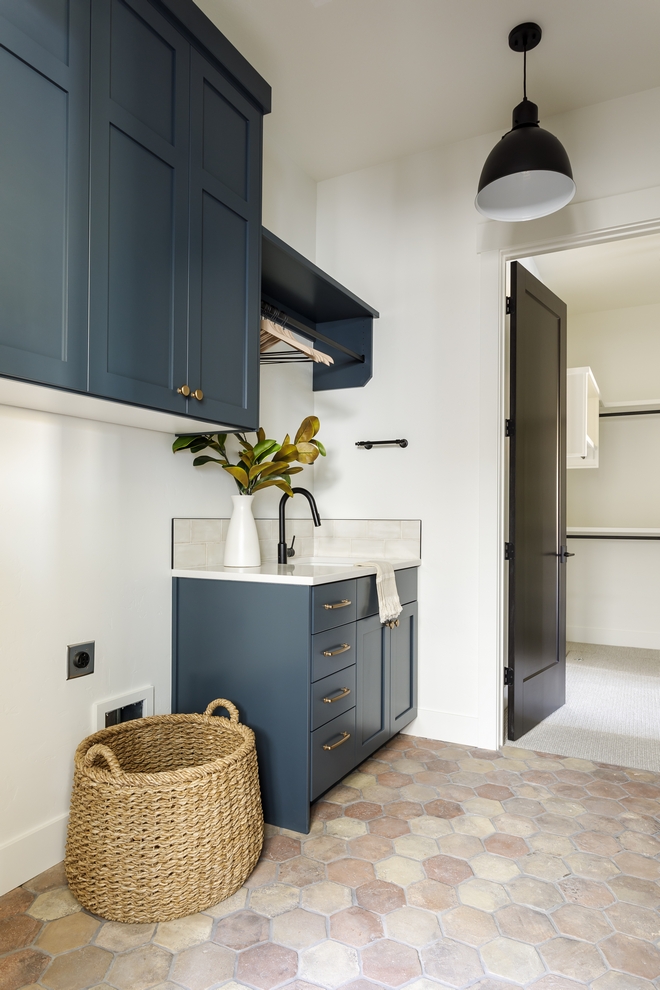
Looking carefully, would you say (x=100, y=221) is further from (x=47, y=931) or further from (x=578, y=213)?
(x=578, y=213)

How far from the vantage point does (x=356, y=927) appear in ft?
4.93

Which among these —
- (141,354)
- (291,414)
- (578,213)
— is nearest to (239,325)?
(141,354)

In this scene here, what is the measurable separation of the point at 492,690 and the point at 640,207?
82.7 inches

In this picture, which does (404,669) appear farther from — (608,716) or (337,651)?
(608,716)

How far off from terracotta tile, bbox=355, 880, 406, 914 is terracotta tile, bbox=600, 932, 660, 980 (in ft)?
1.61

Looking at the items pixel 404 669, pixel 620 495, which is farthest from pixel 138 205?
pixel 620 495

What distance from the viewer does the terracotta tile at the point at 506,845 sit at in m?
1.85

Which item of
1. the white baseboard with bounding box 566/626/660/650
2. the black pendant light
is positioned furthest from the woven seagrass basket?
the white baseboard with bounding box 566/626/660/650

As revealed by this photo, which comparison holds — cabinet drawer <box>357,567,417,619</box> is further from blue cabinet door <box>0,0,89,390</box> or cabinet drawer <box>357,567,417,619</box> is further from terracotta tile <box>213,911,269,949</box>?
blue cabinet door <box>0,0,89,390</box>

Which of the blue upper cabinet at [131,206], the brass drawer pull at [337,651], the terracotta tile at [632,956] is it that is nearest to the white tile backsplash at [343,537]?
the brass drawer pull at [337,651]

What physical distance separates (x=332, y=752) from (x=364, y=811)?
23cm

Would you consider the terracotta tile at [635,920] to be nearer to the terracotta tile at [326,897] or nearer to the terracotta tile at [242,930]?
the terracotta tile at [326,897]

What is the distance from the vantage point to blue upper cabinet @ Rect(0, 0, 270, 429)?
1.30 metres

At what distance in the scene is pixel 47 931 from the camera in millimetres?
1477
